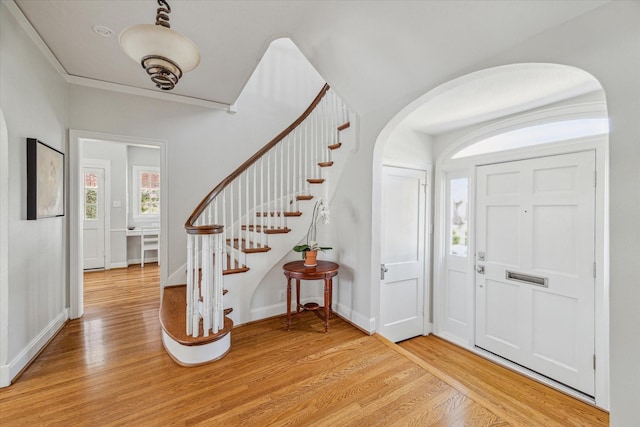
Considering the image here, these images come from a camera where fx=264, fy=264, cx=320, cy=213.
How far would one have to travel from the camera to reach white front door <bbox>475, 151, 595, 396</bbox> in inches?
93.3

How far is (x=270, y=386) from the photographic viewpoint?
1.92 metres

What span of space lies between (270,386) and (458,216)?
284 centimetres

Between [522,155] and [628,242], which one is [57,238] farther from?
[522,155]

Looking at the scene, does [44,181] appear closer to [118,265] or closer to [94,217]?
[94,217]

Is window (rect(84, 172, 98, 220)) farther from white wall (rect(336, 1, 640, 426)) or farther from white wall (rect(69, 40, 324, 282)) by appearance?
white wall (rect(336, 1, 640, 426))

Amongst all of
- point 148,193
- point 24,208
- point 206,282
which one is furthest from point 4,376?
point 148,193

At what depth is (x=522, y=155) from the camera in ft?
8.98

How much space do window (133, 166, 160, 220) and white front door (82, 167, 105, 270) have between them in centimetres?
57

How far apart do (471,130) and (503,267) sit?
1594 mm

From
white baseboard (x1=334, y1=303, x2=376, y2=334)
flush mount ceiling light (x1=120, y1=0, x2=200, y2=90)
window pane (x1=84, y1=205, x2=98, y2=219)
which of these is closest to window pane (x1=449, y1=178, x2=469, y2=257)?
white baseboard (x1=334, y1=303, x2=376, y2=334)

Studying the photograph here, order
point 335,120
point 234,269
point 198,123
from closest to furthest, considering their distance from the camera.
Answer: point 234,269
point 335,120
point 198,123

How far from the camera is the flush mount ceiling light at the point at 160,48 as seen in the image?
1310 millimetres

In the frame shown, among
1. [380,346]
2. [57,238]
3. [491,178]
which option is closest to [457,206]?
[491,178]

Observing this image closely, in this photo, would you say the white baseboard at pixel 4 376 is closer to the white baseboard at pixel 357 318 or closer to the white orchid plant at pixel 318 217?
the white orchid plant at pixel 318 217
